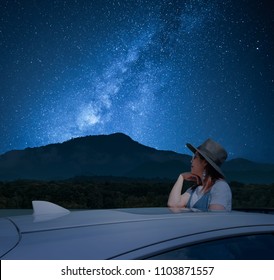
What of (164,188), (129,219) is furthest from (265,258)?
(164,188)

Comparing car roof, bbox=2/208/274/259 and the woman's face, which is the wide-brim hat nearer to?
the woman's face

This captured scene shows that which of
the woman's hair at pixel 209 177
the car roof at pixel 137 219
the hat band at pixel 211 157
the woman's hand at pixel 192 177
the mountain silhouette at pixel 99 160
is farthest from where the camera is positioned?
the mountain silhouette at pixel 99 160

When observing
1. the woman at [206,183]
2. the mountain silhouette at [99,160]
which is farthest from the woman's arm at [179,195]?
the mountain silhouette at [99,160]

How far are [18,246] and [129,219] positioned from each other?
477 mm

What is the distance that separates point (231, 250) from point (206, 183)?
2395 mm

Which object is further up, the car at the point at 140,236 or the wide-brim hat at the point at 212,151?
the wide-brim hat at the point at 212,151

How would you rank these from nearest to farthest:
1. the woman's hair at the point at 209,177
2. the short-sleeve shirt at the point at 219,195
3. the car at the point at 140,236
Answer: the car at the point at 140,236, the short-sleeve shirt at the point at 219,195, the woman's hair at the point at 209,177

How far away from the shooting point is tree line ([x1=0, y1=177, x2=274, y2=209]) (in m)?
25.0

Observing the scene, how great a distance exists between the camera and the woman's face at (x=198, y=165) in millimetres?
4677

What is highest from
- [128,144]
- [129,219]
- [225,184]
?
[128,144]

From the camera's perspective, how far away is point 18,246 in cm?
190

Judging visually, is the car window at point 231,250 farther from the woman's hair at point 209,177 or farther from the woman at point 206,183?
the woman's hair at point 209,177
